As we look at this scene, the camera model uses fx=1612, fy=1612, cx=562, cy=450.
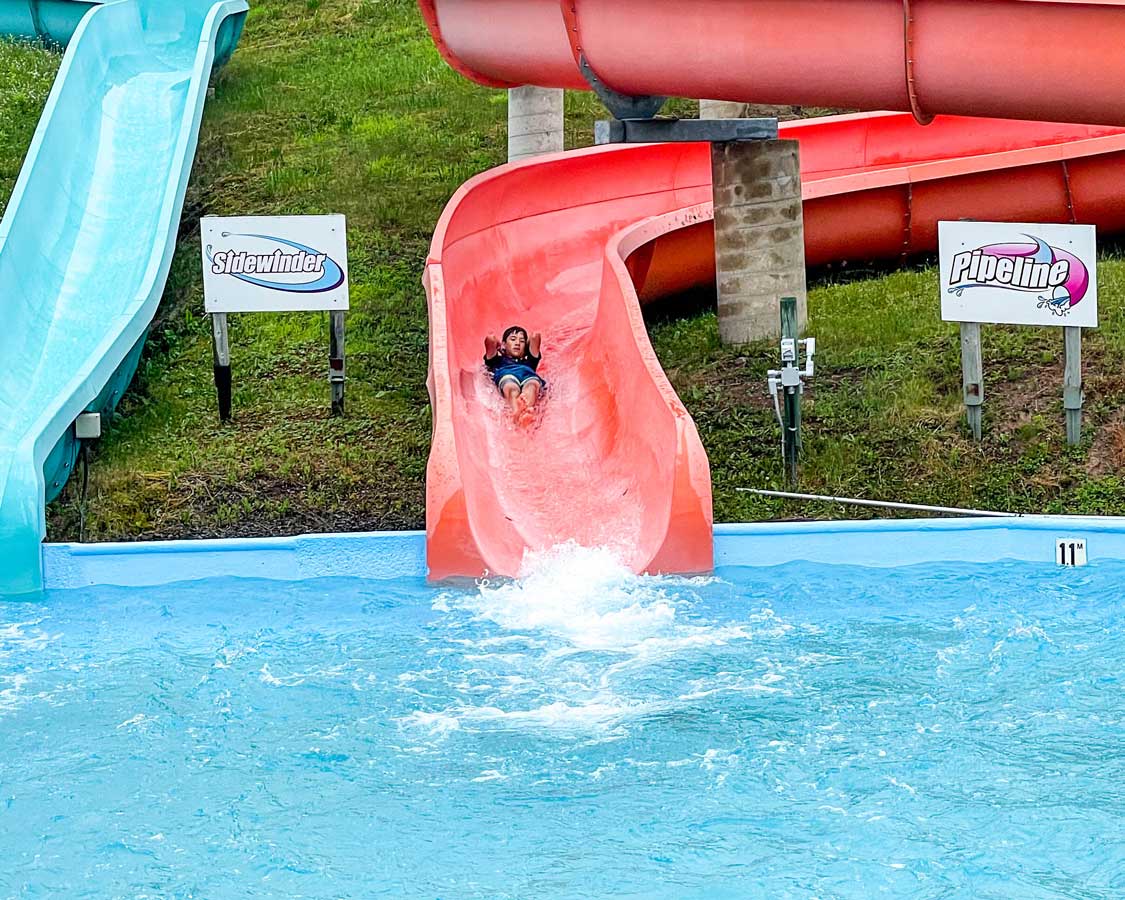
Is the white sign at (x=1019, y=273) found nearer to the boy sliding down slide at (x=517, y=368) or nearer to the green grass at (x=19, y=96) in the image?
the boy sliding down slide at (x=517, y=368)

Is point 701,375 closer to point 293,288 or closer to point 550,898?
point 293,288

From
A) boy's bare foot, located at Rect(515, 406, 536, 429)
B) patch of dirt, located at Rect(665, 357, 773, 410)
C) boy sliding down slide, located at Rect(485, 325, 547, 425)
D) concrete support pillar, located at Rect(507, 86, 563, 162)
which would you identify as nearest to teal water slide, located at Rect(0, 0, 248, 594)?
boy sliding down slide, located at Rect(485, 325, 547, 425)

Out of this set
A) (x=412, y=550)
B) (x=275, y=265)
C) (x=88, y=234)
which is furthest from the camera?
(x=88, y=234)

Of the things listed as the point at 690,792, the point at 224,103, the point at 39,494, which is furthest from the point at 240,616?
the point at 224,103

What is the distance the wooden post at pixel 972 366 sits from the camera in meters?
9.95

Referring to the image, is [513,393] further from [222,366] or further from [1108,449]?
[1108,449]

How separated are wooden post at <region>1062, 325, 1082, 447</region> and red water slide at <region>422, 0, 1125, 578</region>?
173cm

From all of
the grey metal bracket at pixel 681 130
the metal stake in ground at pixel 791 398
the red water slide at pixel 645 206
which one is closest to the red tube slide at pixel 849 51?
the red water slide at pixel 645 206

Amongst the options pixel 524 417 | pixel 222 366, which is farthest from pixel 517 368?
pixel 222 366

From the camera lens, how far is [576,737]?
23.3 feet

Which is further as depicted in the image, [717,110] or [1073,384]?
[717,110]

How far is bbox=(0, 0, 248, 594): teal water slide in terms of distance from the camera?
9.69 metres

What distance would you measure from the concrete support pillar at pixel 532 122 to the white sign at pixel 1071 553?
634 centimetres

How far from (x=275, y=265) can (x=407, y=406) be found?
1.37 m
